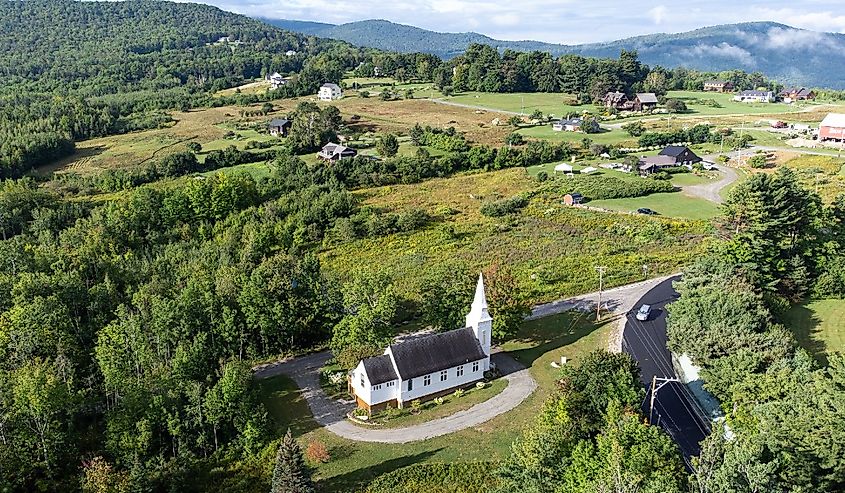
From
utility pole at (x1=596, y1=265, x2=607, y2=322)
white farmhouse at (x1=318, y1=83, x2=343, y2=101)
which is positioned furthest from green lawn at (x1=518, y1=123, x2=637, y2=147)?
utility pole at (x1=596, y1=265, x2=607, y2=322)

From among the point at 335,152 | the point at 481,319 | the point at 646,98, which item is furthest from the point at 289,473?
the point at 646,98

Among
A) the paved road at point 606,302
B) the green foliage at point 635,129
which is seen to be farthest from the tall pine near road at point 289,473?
the green foliage at point 635,129

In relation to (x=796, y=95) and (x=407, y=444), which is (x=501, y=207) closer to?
(x=407, y=444)

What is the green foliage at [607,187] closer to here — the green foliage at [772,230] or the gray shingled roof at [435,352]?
the green foliage at [772,230]

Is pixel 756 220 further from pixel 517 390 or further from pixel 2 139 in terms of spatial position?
pixel 2 139

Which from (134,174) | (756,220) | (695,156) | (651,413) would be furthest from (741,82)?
(651,413)
